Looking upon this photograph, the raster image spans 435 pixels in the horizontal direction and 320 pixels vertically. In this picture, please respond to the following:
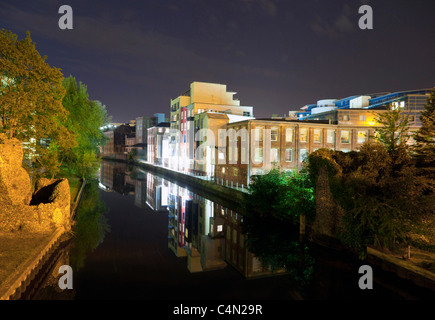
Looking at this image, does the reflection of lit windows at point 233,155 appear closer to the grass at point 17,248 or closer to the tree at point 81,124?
the tree at point 81,124

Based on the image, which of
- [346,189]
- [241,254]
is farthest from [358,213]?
[241,254]

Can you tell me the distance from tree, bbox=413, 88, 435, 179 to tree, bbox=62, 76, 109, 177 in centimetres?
3300

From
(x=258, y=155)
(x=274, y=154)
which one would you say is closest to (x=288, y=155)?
(x=274, y=154)

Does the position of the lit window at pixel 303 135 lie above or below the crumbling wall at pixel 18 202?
above

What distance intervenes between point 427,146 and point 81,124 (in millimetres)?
34992

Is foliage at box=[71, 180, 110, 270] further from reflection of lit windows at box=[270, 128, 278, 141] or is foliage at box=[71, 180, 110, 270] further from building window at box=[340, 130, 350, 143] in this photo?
building window at box=[340, 130, 350, 143]

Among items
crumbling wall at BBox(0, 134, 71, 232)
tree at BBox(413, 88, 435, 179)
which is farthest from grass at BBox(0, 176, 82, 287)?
tree at BBox(413, 88, 435, 179)

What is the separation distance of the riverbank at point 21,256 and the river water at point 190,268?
101 centimetres

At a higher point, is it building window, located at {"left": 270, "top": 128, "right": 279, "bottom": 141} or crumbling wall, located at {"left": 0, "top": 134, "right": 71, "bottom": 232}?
building window, located at {"left": 270, "top": 128, "right": 279, "bottom": 141}

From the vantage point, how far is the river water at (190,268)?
13.6 m

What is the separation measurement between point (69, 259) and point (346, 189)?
15950mm

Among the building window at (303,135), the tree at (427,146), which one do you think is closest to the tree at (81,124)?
the building window at (303,135)

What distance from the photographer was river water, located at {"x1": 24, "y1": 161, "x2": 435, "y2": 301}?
13625 mm
